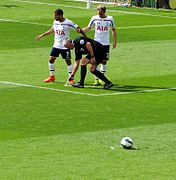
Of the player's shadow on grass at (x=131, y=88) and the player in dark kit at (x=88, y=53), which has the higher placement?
→ the player in dark kit at (x=88, y=53)

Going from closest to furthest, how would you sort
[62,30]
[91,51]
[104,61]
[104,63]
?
1. [91,51]
2. [104,61]
3. [104,63]
4. [62,30]

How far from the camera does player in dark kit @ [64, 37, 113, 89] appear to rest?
25359mm

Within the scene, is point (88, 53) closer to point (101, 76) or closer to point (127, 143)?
point (101, 76)

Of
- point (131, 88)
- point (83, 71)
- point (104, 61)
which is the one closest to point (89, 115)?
point (83, 71)

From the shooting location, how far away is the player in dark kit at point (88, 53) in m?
25.4

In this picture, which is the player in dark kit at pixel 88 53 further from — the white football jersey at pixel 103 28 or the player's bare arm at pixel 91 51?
the white football jersey at pixel 103 28

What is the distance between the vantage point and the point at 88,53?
25594 mm

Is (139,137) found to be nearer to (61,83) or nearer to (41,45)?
(61,83)

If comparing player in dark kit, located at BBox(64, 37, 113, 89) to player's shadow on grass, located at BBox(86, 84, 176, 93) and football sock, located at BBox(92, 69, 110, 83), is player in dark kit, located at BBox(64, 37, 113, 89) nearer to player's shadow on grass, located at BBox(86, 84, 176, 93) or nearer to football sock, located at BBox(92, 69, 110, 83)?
football sock, located at BBox(92, 69, 110, 83)

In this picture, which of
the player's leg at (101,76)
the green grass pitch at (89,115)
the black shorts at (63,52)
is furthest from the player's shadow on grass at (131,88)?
the black shorts at (63,52)

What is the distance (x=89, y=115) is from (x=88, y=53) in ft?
13.9

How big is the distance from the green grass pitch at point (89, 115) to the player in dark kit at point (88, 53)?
0.36 metres

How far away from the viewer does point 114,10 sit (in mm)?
50156

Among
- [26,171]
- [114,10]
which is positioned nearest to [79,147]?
[26,171]
